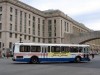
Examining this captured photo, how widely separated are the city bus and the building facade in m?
40.4

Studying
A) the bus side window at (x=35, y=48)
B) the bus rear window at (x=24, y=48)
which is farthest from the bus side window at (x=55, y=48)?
the bus rear window at (x=24, y=48)

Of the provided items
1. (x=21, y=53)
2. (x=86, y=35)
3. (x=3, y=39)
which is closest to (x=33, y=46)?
(x=21, y=53)

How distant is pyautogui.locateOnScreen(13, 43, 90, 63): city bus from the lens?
28672 millimetres

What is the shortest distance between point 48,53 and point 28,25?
2259 inches

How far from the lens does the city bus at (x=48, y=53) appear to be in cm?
2867

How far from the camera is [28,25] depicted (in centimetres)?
8650

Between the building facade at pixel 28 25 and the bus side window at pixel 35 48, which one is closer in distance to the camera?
the bus side window at pixel 35 48

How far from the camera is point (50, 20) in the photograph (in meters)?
101

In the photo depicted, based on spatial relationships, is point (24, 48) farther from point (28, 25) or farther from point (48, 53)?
point (28, 25)

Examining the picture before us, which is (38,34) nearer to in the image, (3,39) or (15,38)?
(15,38)

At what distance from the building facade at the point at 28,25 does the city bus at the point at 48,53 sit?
132ft

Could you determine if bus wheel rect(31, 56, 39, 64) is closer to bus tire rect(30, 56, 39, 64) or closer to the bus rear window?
bus tire rect(30, 56, 39, 64)

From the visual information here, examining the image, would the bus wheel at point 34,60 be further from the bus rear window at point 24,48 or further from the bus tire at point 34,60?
the bus rear window at point 24,48

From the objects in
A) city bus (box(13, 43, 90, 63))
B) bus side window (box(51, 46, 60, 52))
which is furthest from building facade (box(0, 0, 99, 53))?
bus side window (box(51, 46, 60, 52))
